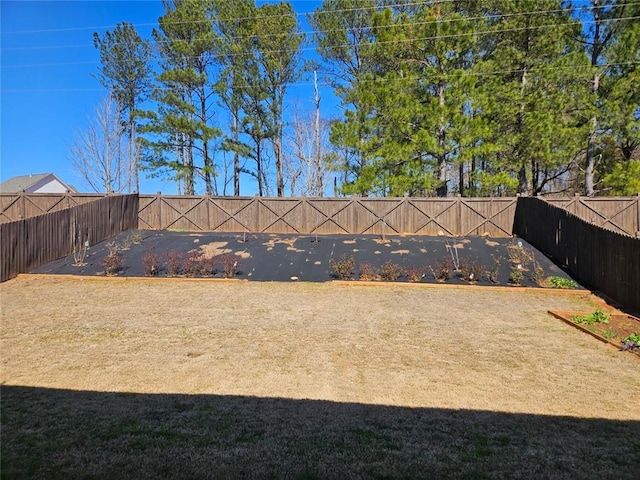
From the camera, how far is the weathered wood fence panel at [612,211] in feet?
48.8

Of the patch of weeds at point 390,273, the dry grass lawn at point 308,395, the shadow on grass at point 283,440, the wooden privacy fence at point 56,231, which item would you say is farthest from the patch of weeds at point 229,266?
the shadow on grass at point 283,440

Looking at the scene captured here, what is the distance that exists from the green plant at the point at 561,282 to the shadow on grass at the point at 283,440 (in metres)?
7.68

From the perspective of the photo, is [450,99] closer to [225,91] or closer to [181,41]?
[225,91]

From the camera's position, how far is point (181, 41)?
2252cm

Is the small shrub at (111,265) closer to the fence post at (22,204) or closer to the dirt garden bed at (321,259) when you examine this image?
Answer: the dirt garden bed at (321,259)

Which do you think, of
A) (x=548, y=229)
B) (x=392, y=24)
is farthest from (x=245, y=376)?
(x=392, y=24)

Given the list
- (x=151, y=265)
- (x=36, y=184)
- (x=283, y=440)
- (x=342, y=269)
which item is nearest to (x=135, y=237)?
(x=151, y=265)

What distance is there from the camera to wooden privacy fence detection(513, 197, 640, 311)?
26.7ft

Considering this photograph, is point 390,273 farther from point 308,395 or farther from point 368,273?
point 308,395

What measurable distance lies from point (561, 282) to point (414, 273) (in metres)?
3.76

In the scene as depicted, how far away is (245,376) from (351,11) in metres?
22.8

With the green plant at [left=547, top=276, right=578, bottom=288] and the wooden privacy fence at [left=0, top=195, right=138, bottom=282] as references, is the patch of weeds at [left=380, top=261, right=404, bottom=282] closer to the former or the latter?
the green plant at [left=547, top=276, right=578, bottom=288]

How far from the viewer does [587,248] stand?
10.3 m

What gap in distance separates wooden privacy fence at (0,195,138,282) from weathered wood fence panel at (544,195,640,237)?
16.7 m
